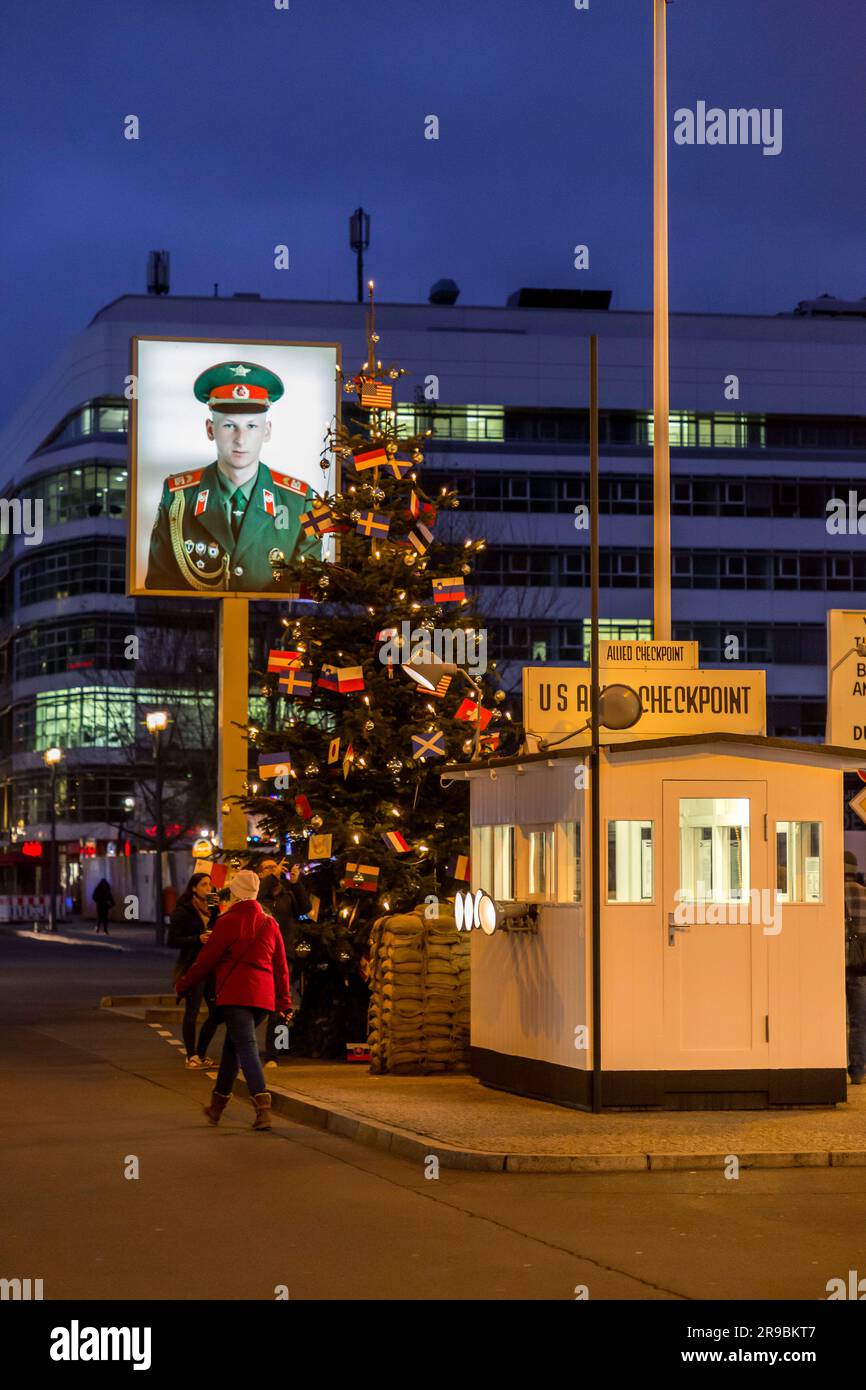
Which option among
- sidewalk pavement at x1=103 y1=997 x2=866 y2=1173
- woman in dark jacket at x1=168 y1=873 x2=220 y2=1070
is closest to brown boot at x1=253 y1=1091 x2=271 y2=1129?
sidewalk pavement at x1=103 y1=997 x2=866 y2=1173

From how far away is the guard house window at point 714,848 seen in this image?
1564 centimetres

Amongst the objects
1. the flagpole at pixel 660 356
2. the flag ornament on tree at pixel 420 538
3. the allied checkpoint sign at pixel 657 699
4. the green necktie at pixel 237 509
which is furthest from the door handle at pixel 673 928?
the green necktie at pixel 237 509

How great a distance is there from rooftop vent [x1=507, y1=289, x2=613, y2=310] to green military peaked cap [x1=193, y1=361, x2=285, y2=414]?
6374cm

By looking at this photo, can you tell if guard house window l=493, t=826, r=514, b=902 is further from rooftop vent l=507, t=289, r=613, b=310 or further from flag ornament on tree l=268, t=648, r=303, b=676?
rooftop vent l=507, t=289, r=613, b=310

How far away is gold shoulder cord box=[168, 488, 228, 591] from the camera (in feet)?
85.4

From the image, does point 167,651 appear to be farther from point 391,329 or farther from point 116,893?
point 391,329

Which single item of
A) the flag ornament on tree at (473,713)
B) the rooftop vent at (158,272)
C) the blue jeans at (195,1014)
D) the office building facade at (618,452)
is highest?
the rooftop vent at (158,272)

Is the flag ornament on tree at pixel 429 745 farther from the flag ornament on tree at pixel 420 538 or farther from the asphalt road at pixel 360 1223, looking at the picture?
the asphalt road at pixel 360 1223

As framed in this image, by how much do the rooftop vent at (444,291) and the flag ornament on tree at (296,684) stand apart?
73.6m

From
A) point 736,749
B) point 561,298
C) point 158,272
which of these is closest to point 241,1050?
point 736,749

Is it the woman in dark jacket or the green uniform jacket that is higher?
the green uniform jacket

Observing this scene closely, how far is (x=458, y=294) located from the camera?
93.6 meters
